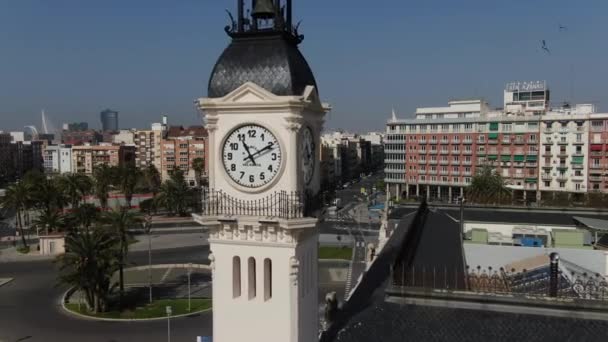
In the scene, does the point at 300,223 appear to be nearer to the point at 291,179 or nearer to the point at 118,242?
the point at 291,179

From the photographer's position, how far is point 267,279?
1165cm

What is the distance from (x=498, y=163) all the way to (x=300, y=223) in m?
104

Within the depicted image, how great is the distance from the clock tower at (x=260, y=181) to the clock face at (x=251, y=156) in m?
0.02

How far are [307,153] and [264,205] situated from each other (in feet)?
5.45

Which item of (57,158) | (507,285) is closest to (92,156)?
(57,158)

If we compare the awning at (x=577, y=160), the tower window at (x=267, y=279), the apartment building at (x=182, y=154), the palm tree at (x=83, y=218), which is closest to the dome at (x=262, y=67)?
the tower window at (x=267, y=279)

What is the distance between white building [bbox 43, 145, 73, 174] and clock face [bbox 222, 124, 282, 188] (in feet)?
567

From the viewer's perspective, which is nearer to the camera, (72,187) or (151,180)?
(72,187)

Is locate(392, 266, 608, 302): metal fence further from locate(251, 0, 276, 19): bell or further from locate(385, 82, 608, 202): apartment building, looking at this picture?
locate(385, 82, 608, 202): apartment building

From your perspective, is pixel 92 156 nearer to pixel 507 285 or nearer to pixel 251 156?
pixel 251 156

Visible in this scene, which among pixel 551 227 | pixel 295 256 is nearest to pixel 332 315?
pixel 295 256

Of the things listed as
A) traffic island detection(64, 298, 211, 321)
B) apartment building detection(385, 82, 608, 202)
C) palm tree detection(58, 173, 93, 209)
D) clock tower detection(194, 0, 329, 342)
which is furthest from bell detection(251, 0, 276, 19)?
apartment building detection(385, 82, 608, 202)

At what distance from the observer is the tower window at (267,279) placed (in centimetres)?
1158

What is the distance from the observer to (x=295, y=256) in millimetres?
11266
